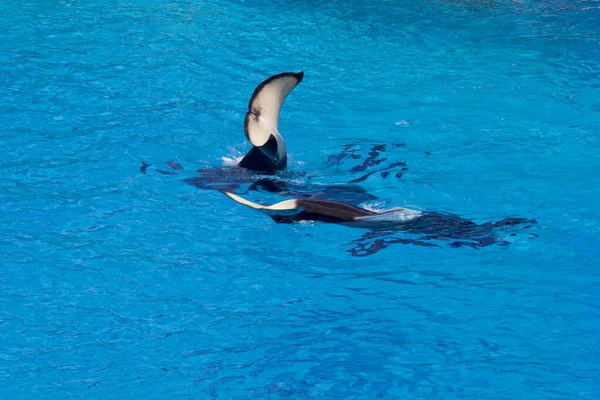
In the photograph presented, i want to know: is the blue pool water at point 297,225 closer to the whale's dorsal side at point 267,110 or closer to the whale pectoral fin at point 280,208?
the whale pectoral fin at point 280,208

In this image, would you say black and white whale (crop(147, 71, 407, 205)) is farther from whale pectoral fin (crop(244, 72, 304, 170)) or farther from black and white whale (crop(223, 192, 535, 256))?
black and white whale (crop(223, 192, 535, 256))

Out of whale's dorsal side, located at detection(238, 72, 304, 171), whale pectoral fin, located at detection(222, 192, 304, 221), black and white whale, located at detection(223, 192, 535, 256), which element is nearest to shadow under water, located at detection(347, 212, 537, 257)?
black and white whale, located at detection(223, 192, 535, 256)

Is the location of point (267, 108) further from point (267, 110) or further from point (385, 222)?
point (385, 222)

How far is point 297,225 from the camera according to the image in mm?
4723

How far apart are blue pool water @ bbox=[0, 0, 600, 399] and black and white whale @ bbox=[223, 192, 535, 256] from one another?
0.27 ft

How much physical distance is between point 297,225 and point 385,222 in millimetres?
567

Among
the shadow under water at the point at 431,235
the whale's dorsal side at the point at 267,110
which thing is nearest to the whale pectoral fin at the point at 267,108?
the whale's dorsal side at the point at 267,110

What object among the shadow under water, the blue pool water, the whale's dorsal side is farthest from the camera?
the whale's dorsal side

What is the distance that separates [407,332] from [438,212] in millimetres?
1267

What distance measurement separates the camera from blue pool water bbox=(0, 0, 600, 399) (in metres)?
3.52

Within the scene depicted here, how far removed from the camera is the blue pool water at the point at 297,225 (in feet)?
11.5

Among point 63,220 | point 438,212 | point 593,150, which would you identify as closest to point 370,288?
point 438,212

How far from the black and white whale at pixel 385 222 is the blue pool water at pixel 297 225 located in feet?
0.27

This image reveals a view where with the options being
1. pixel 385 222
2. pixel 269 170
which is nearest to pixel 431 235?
pixel 385 222
